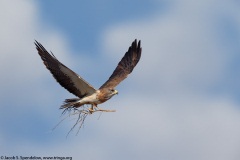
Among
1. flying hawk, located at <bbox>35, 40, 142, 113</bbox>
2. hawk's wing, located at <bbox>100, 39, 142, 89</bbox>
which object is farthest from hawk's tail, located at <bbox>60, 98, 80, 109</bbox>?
hawk's wing, located at <bbox>100, 39, 142, 89</bbox>

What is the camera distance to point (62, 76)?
1673 centimetres

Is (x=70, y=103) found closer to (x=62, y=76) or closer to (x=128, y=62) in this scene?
(x=62, y=76)

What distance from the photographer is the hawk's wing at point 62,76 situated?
1661cm

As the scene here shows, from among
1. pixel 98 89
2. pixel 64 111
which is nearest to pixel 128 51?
pixel 98 89

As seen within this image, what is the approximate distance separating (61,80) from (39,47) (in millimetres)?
1005

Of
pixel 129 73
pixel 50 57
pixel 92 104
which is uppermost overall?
pixel 129 73

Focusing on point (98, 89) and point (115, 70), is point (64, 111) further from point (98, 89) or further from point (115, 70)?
point (115, 70)

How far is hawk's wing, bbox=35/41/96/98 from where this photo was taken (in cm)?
1661

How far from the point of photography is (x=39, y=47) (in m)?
16.9

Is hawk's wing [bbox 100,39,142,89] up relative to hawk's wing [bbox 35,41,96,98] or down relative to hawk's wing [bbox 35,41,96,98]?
up

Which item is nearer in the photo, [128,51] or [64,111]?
[64,111]

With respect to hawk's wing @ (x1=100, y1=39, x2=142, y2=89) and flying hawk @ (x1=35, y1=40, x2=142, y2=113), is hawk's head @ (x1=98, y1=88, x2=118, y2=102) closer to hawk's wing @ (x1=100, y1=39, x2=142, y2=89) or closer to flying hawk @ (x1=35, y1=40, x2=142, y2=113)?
flying hawk @ (x1=35, y1=40, x2=142, y2=113)

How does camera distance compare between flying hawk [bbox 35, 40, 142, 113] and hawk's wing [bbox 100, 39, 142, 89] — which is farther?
hawk's wing [bbox 100, 39, 142, 89]

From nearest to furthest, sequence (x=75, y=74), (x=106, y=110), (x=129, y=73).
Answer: (x=106, y=110) → (x=75, y=74) → (x=129, y=73)
